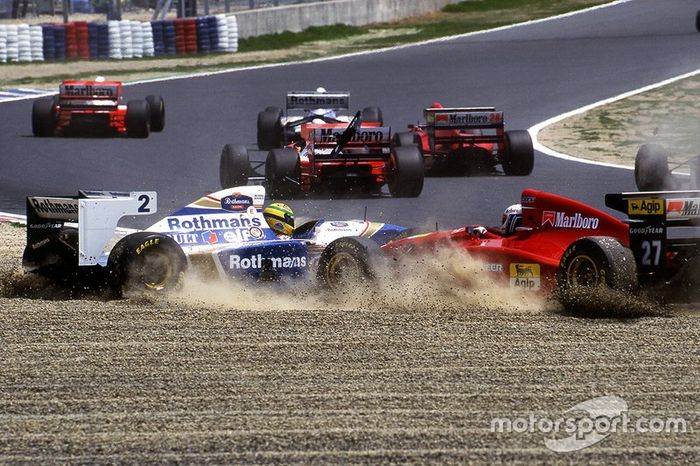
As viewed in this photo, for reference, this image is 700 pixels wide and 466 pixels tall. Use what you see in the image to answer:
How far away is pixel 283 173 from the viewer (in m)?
16.3

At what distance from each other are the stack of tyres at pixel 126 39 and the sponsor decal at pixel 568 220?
25.6 metres

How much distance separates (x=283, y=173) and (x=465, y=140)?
10.7ft

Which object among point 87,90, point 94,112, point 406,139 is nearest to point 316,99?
point 406,139

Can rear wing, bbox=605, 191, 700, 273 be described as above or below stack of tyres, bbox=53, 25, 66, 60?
below

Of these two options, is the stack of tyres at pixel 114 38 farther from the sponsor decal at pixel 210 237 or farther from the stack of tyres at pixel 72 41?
the sponsor decal at pixel 210 237

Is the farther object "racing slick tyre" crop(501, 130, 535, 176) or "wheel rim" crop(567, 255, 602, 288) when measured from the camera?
"racing slick tyre" crop(501, 130, 535, 176)

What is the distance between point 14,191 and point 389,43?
19512mm

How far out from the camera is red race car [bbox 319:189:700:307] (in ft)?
28.1

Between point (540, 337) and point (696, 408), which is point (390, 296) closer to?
point (540, 337)

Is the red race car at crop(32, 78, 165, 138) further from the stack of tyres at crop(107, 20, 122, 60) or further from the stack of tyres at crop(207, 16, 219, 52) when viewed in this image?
the stack of tyres at crop(207, 16, 219, 52)

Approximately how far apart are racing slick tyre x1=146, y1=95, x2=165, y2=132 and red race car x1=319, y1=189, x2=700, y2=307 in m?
12.7

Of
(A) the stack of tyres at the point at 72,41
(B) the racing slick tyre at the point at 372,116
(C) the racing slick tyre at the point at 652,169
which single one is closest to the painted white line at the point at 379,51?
(A) the stack of tyres at the point at 72,41

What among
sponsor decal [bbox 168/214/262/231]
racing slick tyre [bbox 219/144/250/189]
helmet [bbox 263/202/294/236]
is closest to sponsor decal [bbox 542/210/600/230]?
helmet [bbox 263/202/294/236]

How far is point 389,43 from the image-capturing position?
34656mm
